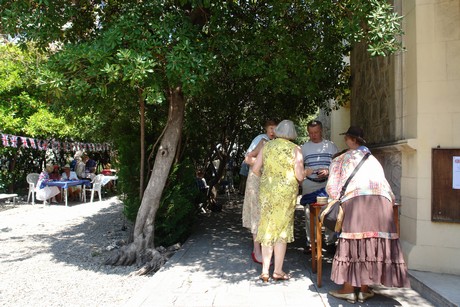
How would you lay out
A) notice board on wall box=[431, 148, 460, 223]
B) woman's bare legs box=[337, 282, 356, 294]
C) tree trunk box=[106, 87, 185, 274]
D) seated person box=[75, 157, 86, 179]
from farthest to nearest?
1. seated person box=[75, 157, 86, 179]
2. tree trunk box=[106, 87, 185, 274]
3. notice board on wall box=[431, 148, 460, 223]
4. woman's bare legs box=[337, 282, 356, 294]

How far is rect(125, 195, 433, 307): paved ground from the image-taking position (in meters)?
3.98

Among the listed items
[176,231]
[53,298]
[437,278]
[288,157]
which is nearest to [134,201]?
[176,231]

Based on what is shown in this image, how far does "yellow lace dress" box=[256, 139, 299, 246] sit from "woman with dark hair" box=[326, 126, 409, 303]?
0.73 meters

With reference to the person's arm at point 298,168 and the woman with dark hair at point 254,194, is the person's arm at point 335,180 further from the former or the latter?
the woman with dark hair at point 254,194

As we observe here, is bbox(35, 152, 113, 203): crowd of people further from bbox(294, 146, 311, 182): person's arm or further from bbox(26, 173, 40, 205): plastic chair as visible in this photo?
bbox(294, 146, 311, 182): person's arm

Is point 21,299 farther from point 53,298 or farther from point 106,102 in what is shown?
point 106,102

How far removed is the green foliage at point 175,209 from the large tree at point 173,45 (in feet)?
1.48

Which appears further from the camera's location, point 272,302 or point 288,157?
point 288,157

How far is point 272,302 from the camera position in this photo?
3.94 metres

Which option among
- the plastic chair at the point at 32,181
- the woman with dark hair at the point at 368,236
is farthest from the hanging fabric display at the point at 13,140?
the woman with dark hair at the point at 368,236

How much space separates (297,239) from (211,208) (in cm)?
385

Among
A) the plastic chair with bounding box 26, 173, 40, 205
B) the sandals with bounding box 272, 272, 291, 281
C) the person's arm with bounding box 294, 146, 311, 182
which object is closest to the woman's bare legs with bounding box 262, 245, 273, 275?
the sandals with bounding box 272, 272, 291, 281

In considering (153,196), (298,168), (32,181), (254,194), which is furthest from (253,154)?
(32,181)

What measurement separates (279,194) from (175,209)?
→ 2540 mm
